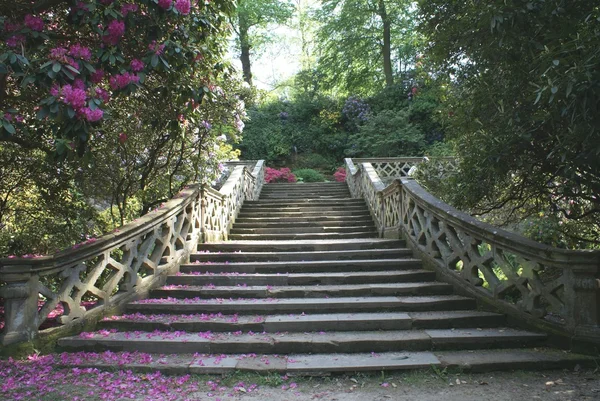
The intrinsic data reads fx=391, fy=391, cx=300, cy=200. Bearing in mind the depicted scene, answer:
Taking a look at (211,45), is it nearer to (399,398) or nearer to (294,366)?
(294,366)

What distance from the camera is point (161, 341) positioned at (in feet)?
13.3

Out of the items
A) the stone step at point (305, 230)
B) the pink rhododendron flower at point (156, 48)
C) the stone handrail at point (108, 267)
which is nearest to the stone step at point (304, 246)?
the stone handrail at point (108, 267)

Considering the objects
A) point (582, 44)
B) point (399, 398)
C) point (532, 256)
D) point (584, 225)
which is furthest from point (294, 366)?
point (584, 225)

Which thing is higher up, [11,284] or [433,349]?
[11,284]

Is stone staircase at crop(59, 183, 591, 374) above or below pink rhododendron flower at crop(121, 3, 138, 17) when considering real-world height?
below

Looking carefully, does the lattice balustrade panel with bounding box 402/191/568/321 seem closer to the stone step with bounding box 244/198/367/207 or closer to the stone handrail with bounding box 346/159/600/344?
the stone handrail with bounding box 346/159/600/344

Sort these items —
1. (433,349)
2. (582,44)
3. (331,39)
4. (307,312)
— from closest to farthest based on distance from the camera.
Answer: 1. (582,44)
2. (433,349)
3. (307,312)
4. (331,39)

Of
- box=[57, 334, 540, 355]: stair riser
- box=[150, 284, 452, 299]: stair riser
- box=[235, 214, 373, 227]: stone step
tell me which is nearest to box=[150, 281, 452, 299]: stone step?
box=[150, 284, 452, 299]: stair riser

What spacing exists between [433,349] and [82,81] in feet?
13.4

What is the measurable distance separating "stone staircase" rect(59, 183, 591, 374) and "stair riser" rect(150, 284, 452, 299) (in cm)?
1

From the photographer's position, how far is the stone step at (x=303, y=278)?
5.62 m

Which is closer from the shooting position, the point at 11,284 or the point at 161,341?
the point at 11,284

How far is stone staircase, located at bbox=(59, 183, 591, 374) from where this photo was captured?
3799mm

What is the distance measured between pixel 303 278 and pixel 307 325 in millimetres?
1256
